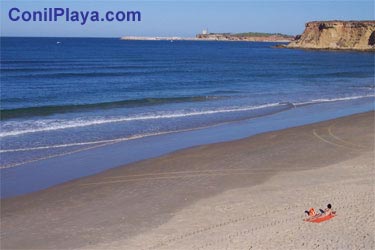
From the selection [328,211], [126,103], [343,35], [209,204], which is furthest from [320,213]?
[343,35]

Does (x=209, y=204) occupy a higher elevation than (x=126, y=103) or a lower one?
lower

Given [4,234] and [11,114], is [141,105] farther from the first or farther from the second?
[4,234]

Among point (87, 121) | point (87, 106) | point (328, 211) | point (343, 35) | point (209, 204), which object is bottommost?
point (209, 204)

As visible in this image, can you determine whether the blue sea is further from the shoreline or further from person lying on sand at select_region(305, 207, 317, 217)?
person lying on sand at select_region(305, 207, 317, 217)

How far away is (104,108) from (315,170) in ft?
50.7

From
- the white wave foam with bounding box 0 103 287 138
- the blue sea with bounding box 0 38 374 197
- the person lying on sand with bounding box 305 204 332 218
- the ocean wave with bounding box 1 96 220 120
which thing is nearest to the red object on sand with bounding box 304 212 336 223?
the person lying on sand with bounding box 305 204 332 218

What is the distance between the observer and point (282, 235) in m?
9.33

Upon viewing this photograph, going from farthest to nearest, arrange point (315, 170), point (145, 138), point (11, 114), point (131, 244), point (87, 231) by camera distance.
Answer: point (11, 114), point (145, 138), point (315, 170), point (87, 231), point (131, 244)

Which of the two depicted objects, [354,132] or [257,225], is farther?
[354,132]

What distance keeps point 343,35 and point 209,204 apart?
128 meters

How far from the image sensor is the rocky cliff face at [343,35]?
412 ft

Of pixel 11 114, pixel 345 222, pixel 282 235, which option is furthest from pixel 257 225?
pixel 11 114

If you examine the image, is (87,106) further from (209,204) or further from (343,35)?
(343,35)

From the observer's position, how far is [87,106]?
27.6 metres
